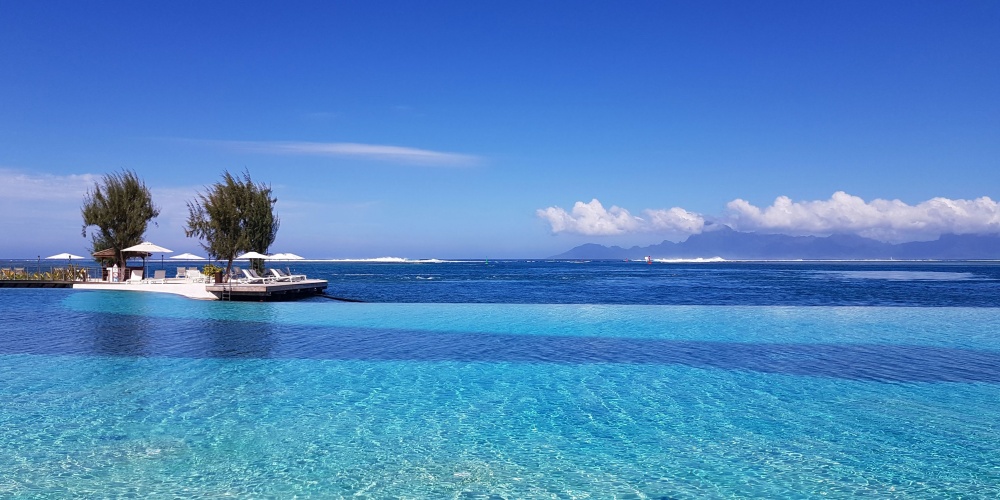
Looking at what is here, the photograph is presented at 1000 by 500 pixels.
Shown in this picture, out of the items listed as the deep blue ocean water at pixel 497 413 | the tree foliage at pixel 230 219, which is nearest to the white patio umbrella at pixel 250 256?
the tree foliage at pixel 230 219

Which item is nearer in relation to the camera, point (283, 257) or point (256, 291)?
point (256, 291)

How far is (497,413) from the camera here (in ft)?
29.9

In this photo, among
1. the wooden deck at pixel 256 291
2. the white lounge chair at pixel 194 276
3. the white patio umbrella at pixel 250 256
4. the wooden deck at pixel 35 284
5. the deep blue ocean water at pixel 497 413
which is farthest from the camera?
the wooden deck at pixel 35 284

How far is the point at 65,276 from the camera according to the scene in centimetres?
3681

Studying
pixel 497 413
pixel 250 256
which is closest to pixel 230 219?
pixel 250 256

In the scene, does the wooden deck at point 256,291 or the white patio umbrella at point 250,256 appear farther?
the white patio umbrella at point 250,256

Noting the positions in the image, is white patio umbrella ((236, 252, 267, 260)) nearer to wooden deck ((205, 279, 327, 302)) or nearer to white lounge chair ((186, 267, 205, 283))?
white lounge chair ((186, 267, 205, 283))

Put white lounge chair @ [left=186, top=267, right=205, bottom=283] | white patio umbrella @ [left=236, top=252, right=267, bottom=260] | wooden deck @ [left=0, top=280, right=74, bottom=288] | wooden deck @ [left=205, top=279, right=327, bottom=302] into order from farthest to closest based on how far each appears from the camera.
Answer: wooden deck @ [left=0, top=280, right=74, bottom=288] < white patio umbrella @ [left=236, top=252, right=267, bottom=260] < white lounge chair @ [left=186, top=267, right=205, bottom=283] < wooden deck @ [left=205, top=279, right=327, bottom=302]

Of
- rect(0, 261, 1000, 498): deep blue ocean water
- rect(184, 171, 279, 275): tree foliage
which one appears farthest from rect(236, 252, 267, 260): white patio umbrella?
rect(0, 261, 1000, 498): deep blue ocean water

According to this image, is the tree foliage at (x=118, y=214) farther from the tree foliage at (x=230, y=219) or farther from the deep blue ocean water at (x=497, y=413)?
the deep blue ocean water at (x=497, y=413)

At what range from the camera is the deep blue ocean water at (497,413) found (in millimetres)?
6453

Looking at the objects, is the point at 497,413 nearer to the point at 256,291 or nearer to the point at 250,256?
the point at 256,291

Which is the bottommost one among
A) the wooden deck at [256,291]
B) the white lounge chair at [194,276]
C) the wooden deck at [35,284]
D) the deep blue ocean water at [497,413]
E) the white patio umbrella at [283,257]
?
the deep blue ocean water at [497,413]

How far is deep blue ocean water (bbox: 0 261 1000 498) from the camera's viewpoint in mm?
6453
